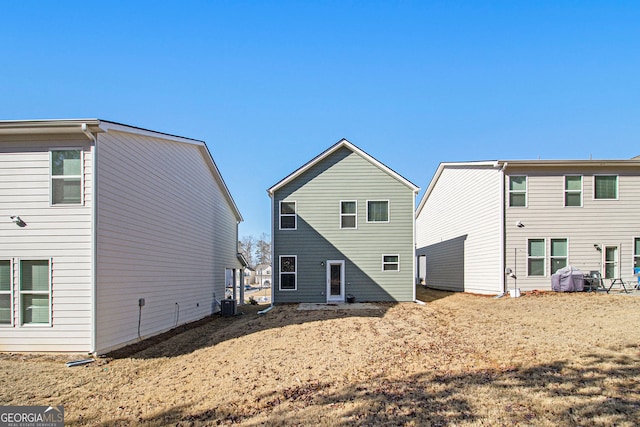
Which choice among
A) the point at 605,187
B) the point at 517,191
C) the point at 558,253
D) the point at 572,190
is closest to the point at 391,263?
the point at 517,191

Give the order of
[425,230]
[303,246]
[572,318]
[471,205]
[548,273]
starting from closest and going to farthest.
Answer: [572,318]
[548,273]
[303,246]
[471,205]
[425,230]

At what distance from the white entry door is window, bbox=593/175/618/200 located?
11115 millimetres

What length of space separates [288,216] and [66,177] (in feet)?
32.0

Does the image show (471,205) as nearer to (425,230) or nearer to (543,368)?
(425,230)

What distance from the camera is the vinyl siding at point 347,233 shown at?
671 inches

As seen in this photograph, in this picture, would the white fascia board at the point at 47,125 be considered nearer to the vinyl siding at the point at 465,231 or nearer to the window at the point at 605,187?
the vinyl siding at the point at 465,231

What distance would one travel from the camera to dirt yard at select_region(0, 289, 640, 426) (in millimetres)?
5191

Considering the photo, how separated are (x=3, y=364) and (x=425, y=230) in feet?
78.4

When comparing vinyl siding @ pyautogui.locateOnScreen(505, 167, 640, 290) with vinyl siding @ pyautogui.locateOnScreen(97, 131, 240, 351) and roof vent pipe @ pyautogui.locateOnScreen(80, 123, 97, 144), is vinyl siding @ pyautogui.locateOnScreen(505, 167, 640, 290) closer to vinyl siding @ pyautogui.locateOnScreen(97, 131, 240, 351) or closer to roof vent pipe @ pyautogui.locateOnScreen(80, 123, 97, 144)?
vinyl siding @ pyautogui.locateOnScreen(97, 131, 240, 351)

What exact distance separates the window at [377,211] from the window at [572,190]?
741 centimetres

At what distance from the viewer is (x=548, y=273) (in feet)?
51.9

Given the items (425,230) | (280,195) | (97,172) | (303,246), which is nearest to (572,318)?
(303,246)

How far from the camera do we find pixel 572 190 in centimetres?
1598

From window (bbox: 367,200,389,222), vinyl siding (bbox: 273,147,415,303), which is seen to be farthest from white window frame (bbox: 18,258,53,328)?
window (bbox: 367,200,389,222)
